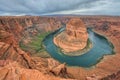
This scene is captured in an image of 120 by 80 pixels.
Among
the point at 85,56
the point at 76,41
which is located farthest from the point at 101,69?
the point at 76,41

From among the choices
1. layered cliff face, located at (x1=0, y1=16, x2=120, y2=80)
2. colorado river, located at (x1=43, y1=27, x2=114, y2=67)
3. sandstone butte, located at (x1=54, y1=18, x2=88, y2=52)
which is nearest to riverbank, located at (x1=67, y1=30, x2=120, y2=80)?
layered cliff face, located at (x1=0, y1=16, x2=120, y2=80)

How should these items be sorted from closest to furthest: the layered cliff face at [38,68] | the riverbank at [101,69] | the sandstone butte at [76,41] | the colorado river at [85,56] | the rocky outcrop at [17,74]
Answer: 1. the rocky outcrop at [17,74]
2. the layered cliff face at [38,68]
3. the riverbank at [101,69]
4. the colorado river at [85,56]
5. the sandstone butte at [76,41]

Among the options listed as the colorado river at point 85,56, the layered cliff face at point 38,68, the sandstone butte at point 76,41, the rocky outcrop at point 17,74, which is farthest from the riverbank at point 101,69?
the rocky outcrop at point 17,74

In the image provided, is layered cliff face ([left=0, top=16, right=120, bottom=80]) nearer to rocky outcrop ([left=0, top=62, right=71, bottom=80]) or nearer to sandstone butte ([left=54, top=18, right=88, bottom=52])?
rocky outcrop ([left=0, top=62, right=71, bottom=80])

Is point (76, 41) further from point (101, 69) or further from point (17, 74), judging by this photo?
point (17, 74)

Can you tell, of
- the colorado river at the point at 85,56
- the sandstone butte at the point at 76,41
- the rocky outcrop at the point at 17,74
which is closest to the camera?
the rocky outcrop at the point at 17,74

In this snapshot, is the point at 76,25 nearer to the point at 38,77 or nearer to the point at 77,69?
the point at 77,69

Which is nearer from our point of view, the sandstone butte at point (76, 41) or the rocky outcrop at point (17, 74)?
the rocky outcrop at point (17, 74)

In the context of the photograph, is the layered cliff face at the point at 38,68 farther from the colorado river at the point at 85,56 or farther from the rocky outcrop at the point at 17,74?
the colorado river at the point at 85,56

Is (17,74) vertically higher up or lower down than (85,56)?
higher up

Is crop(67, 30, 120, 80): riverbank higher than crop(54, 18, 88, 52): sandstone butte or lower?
lower

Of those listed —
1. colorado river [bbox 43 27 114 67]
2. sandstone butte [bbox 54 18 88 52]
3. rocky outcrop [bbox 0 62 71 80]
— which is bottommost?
colorado river [bbox 43 27 114 67]

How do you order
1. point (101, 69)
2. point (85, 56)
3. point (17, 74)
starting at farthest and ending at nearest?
point (85, 56) < point (101, 69) < point (17, 74)
